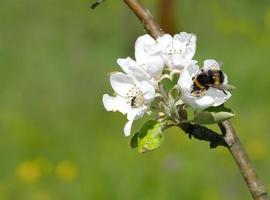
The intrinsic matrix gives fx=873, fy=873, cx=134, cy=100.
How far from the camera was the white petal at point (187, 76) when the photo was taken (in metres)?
1.60

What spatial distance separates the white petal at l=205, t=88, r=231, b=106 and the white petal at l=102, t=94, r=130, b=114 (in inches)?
7.4

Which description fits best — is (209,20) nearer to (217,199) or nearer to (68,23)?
Answer: (68,23)

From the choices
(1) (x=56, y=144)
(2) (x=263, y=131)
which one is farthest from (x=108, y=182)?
(2) (x=263, y=131)

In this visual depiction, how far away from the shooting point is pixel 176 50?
1.66m

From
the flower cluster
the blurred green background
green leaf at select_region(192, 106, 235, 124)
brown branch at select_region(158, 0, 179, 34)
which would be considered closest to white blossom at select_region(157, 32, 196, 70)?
the flower cluster

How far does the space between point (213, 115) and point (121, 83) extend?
0.72 ft

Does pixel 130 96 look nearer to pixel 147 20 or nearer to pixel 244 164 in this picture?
pixel 147 20

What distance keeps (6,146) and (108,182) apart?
4.86 ft

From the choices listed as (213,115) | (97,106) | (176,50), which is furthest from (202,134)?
(97,106)

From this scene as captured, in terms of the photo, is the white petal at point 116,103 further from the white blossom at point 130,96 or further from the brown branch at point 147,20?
the brown branch at point 147,20

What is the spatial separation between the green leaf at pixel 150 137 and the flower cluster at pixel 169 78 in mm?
18

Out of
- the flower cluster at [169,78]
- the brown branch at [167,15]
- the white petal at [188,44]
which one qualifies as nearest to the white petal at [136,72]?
the flower cluster at [169,78]

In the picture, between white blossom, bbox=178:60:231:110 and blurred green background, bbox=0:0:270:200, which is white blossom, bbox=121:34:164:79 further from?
blurred green background, bbox=0:0:270:200

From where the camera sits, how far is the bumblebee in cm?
164
